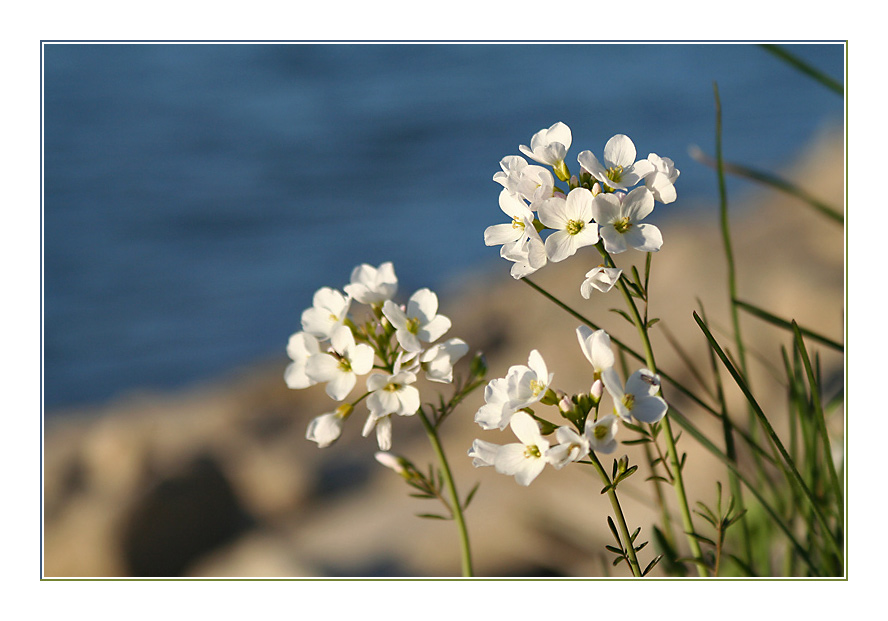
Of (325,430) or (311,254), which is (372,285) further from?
(311,254)

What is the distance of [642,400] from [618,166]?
0.23m

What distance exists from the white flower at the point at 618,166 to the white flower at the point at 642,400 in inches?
6.8

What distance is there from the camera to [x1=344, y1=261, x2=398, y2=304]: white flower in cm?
79

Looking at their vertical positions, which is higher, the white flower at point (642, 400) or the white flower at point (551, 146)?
the white flower at point (551, 146)

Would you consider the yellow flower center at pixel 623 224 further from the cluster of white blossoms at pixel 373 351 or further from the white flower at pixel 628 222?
the cluster of white blossoms at pixel 373 351

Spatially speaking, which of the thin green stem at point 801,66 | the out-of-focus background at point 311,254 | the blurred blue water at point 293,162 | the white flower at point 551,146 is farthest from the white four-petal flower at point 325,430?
the blurred blue water at point 293,162

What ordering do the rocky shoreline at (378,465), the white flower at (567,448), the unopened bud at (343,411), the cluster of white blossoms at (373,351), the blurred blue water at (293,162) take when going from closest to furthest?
the white flower at (567,448)
the cluster of white blossoms at (373,351)
the unopened bud at (343,411)
the rocky shoreline at (378,465)
the blurred blue water at (293,162)

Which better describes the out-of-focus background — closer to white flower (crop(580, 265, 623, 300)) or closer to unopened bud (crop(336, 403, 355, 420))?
unopened bud (crop(336, 403, 355, 420))

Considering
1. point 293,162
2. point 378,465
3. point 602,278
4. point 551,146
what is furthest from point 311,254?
point 602,278

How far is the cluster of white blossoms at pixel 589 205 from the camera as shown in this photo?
0.67 m

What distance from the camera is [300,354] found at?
Result: 30.6 inches

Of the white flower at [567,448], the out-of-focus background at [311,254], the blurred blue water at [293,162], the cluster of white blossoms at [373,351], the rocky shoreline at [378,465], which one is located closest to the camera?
the white flower at [567,448]

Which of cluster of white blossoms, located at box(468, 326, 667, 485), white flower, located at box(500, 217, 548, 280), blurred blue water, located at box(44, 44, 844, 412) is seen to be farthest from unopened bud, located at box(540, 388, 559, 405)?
blurred blue water, located at box(44, 44, 844, 412)

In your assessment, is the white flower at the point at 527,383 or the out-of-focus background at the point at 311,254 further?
the out-of-focus background at the point at 311,254
